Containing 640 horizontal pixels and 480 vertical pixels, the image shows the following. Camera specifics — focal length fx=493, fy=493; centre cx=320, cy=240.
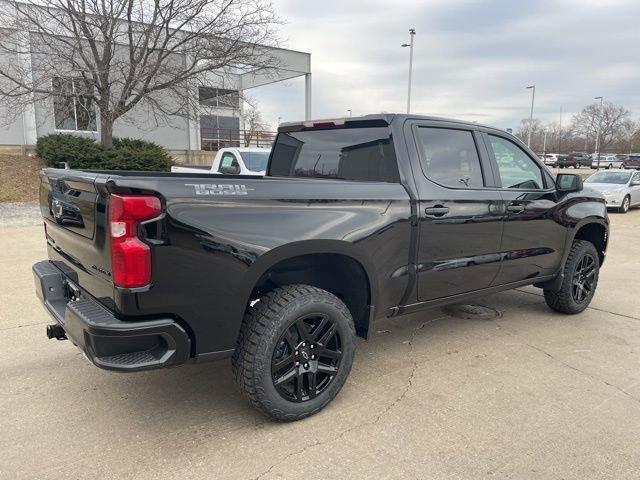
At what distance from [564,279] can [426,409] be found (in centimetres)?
260

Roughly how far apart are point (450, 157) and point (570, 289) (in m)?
2.25

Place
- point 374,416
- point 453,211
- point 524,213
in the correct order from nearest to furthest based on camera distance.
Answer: point 374,416, point 453,211, point 524,213

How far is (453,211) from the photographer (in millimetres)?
3682

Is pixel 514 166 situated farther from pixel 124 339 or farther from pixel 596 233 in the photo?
pixel 124 339

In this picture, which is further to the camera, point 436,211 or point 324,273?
point 436,211

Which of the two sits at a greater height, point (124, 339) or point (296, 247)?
point (296, 247)

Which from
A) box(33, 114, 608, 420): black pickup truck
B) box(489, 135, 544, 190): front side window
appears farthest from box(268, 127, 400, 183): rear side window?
box(489, 135, 544, 190): front side window

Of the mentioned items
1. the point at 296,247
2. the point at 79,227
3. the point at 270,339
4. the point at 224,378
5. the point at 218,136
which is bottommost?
the point at 224,378

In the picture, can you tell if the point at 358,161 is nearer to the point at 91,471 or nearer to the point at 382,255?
the point at 382,255

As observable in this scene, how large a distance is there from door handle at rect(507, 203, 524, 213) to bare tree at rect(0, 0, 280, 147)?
1293 centimetres

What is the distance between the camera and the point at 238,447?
278 cm

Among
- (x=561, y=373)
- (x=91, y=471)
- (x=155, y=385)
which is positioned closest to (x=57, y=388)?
(x=155, y=385)

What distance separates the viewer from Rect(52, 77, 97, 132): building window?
14461mm

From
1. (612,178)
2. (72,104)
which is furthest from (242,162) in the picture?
(612,178)
